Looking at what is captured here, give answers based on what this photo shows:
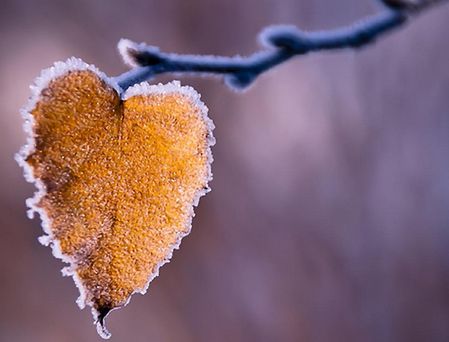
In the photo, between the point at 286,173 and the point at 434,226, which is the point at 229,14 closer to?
the point at 286,173

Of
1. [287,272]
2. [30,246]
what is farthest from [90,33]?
[287,272]

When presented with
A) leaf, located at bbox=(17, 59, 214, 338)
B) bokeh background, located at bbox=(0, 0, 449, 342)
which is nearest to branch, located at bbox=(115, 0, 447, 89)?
leaf, located at bbox=(17, 59, 214, 338)

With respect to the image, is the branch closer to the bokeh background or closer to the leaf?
the leaf

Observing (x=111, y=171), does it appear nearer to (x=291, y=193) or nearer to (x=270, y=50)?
(x=270, y=50)

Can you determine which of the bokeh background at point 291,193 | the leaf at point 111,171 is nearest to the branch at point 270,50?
the leaf at point 111,171

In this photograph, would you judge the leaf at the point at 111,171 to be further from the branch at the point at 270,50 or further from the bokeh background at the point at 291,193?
the bokeh background at the point at 291,193
